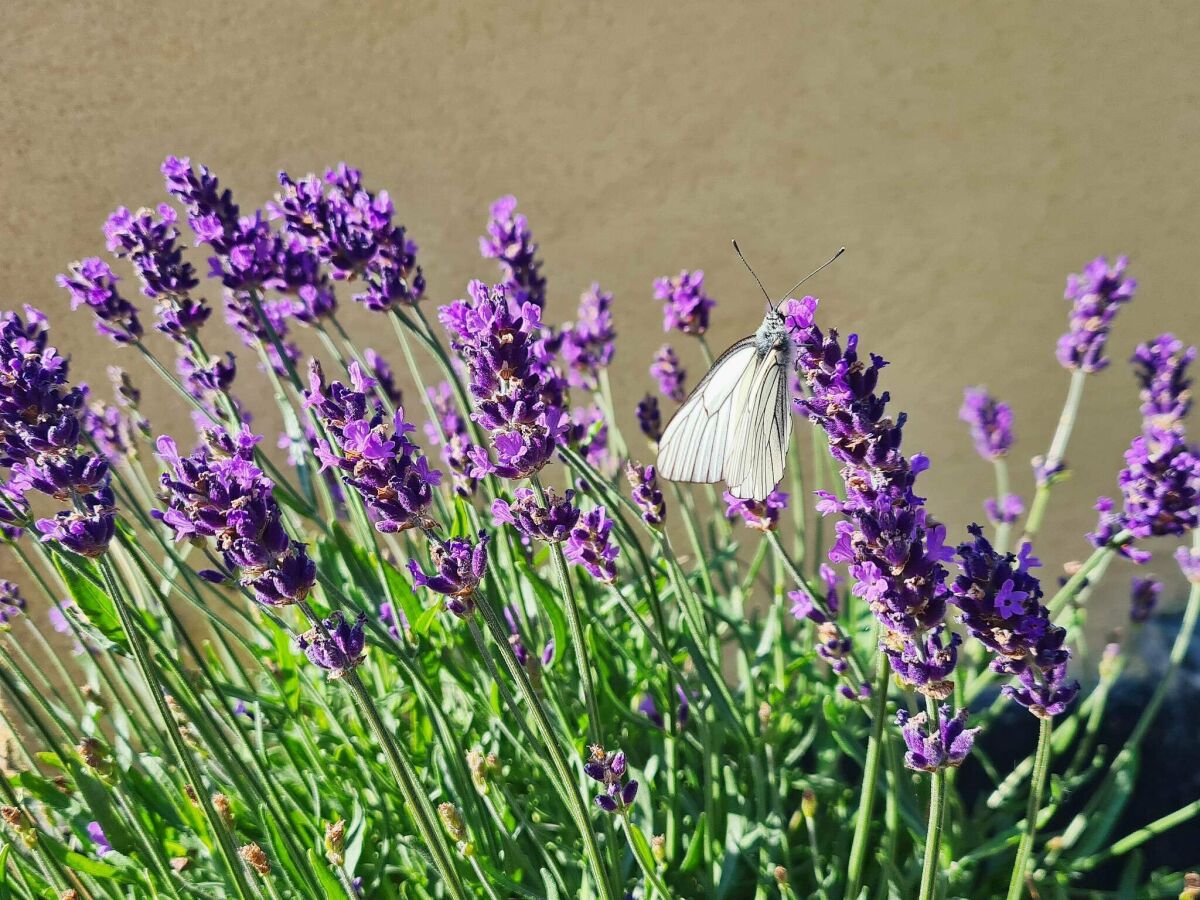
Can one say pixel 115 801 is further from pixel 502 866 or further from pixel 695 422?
pixel 695 422

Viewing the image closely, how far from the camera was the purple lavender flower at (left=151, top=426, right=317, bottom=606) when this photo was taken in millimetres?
890

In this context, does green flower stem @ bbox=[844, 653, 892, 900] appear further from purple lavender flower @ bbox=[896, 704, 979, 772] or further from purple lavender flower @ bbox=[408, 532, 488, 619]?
purple lavender flower @ bbox=[408, 532, 488, 619]

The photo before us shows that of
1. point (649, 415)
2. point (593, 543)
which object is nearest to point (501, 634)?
point (593, 543)

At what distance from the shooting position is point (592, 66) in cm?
258

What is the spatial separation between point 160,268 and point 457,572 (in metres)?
0.90

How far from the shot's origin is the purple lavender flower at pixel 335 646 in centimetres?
91

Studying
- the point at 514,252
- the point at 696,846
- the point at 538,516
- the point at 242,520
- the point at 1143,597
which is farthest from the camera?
the point at 1143,597

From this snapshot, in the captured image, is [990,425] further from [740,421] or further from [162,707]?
[162,707]

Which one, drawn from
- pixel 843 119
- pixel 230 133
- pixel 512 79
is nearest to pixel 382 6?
pixel 512 79

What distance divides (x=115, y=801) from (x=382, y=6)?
2.10 metres

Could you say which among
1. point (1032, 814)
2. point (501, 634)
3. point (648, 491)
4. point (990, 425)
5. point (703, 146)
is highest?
point (703, 146)

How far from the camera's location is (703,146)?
2.69 meters

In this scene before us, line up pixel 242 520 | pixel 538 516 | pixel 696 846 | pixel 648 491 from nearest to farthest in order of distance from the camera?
pixel 242 520 < pixel 538 516 < pixel 648 491 < pixel 696 846

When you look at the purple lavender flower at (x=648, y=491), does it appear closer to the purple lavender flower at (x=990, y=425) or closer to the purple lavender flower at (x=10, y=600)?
the purple lavender flower at (x=990, y=425)
